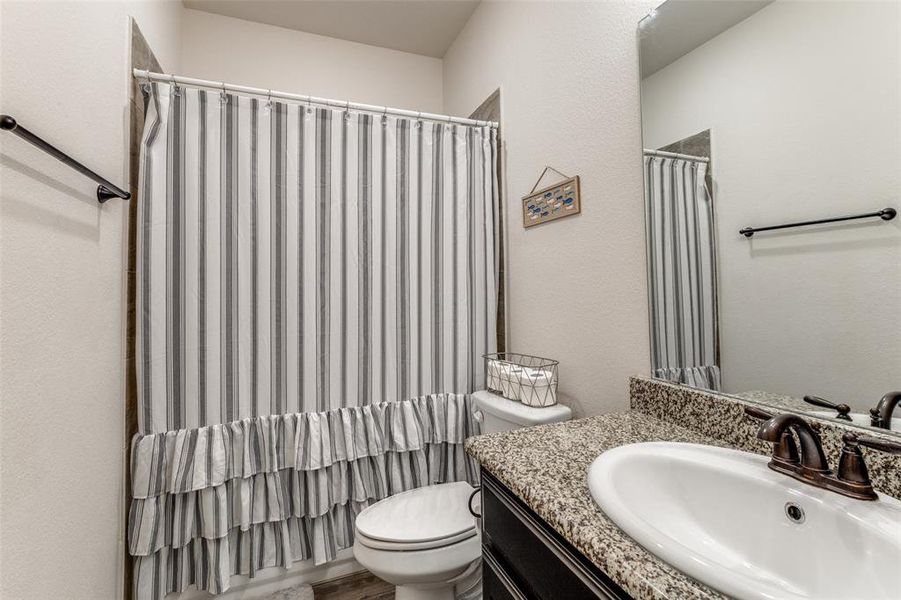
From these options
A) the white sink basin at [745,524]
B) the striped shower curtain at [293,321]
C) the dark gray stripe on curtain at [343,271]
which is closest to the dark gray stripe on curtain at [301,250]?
the striped shower curtain at [293,321]

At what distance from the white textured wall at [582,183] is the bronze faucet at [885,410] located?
19.1 inches

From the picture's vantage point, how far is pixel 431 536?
4.02ft

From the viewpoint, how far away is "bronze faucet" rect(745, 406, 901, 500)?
57 cm

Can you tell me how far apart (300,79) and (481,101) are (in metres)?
1.07

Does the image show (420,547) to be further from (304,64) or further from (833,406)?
(304,64)

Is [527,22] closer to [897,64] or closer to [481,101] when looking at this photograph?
[481,101]

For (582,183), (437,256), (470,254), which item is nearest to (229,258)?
(437,256)

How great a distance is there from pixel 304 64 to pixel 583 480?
253 cm

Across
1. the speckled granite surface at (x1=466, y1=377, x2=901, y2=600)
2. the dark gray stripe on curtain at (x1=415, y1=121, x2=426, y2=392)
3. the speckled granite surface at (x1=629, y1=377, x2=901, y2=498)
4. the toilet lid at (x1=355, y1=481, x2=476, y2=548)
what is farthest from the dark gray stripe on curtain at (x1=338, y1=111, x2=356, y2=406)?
the speckled granite surface at (x1=629, y1=377, x2=901, y2=498)

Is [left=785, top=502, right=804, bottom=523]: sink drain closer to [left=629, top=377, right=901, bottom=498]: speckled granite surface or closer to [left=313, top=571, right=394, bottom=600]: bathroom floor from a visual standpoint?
[left=629, top=377, right=901, bottom=498]: speckled granite surface

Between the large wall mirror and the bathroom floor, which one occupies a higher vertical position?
the large wall mirror

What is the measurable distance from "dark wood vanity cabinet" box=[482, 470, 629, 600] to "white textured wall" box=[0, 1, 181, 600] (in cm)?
95

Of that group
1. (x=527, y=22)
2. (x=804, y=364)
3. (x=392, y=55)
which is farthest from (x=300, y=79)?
(x=804, y=364)

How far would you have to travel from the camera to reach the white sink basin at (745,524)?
0.50 metres
